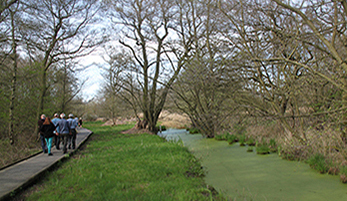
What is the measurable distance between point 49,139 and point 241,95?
26.1ft

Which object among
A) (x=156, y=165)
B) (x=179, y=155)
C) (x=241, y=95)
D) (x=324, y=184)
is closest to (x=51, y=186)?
(x=156, y=165)

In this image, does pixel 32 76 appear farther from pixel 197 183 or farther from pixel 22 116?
pixel 197 183

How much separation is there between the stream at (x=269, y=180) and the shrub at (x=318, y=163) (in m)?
0.15

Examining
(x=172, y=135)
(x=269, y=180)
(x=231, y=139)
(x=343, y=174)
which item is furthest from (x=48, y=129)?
(x=172, y=135)

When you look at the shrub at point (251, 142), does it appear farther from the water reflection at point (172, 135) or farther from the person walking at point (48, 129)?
the person walking at point (48, 129)

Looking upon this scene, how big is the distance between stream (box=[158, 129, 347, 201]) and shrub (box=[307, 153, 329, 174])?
146mm

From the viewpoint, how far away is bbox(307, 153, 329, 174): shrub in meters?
7.35

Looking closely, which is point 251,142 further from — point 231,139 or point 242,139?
point 231,139

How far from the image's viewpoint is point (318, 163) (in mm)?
7590

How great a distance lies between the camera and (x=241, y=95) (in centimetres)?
1078

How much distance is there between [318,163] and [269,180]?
5.03ft

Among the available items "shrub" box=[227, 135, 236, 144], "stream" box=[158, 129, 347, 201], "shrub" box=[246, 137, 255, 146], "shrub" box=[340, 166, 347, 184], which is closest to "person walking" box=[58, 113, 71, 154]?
"stream" box=[158, 129, 347, 201]

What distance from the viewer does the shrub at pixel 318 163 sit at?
735 centimetres

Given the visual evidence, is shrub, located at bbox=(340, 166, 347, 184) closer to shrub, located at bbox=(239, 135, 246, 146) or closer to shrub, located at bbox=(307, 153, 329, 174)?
shrub, located at bbox=(307, 153, 329, 174)
